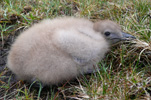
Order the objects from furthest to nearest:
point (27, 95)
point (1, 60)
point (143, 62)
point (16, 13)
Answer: point (16, 13) < point (1, 60) < point (143, 62) < point (27, 95)

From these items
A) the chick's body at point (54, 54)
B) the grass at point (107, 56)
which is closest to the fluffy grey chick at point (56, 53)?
the chick's body at point (54, 54)

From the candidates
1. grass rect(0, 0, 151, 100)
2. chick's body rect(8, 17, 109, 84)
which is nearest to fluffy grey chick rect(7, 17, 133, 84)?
chick's body rect(8, 17, 109, 84)

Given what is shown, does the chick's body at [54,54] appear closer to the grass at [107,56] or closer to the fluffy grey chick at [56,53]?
the fluffy grey chick at [56,53]

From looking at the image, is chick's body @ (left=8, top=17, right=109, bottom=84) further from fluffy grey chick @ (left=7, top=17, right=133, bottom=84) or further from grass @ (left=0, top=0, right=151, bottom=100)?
grass @ (left=0, top=0, right=151, bottom=100)

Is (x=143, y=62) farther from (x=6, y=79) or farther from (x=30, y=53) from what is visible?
(x=6, y=79)

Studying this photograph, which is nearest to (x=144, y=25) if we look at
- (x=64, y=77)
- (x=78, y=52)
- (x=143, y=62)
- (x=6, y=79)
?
(x=143, y=62)

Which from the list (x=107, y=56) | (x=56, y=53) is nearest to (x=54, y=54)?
(x=56, y=53)
